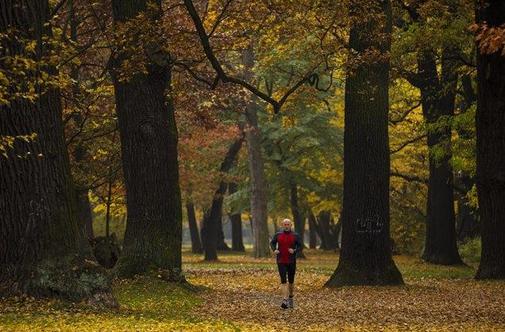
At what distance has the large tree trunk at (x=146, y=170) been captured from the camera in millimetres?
17906

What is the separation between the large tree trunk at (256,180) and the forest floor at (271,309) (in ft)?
54.1

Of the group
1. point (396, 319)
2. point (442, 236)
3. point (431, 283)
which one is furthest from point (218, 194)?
point (396, 319)

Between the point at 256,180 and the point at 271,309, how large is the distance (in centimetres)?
2401

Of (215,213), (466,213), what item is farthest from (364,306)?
(215,213)

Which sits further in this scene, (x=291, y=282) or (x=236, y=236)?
(x=236, y=236)

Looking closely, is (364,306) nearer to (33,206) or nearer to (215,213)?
(33,206)

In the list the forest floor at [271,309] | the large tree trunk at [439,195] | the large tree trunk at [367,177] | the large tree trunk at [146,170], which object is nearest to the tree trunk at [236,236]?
the large tree trunk at [439,195]

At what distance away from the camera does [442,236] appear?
30.6 m

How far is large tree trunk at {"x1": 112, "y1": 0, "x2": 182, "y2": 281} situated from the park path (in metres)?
1.61

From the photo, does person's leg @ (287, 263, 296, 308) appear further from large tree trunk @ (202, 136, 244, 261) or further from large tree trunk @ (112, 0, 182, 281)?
large tree trunk @ (202, 136, 244, 261)

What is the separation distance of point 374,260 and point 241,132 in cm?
2186

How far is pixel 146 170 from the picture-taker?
1802 cm

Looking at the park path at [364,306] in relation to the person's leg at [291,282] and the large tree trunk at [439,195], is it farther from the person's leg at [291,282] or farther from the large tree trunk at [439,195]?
the large tree trunk at [439,195]

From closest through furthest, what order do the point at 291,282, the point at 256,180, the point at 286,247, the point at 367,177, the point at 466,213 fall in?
the point at 291,282 < the point at 286,247 < the point at 367,177 < the point at 466,213 < the point at 256,180
